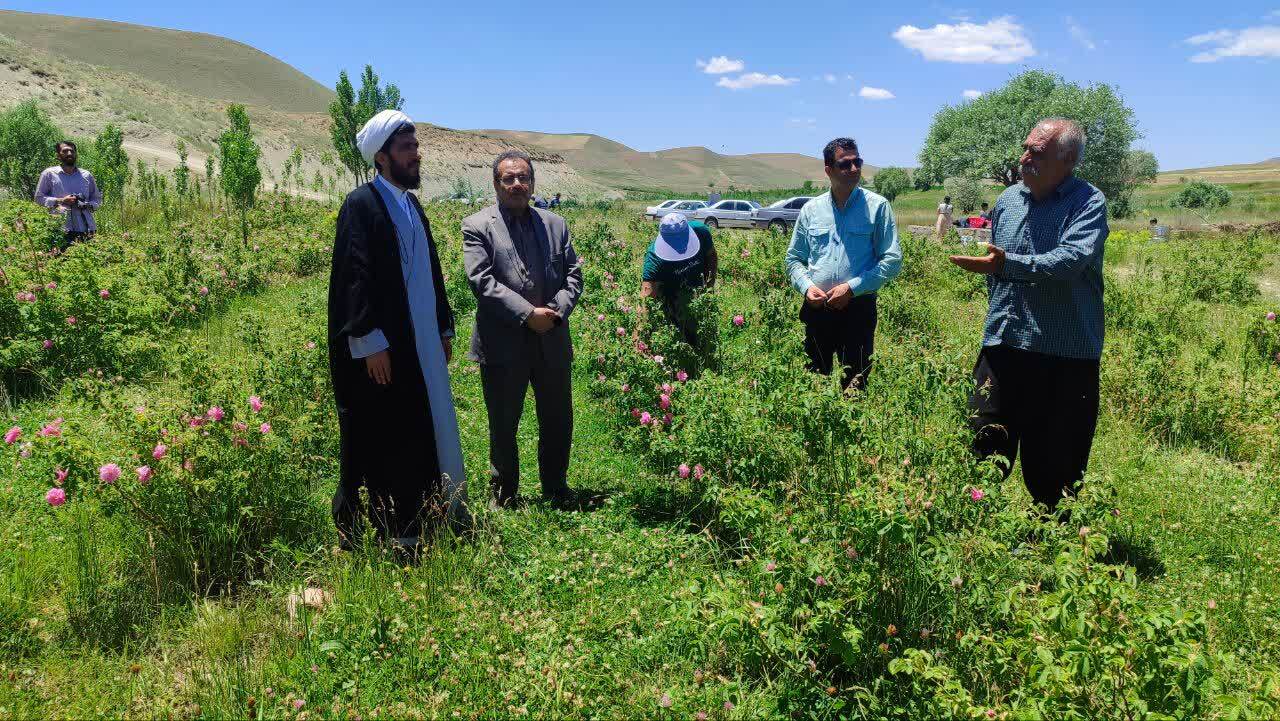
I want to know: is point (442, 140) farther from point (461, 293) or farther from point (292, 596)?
point (292, 596)

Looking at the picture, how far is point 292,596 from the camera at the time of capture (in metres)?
2.67

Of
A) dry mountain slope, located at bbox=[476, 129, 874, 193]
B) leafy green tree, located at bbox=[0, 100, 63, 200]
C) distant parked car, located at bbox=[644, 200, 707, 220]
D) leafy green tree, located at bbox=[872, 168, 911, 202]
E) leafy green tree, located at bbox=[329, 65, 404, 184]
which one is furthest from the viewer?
dry mountain slope, located at bbox=[476, 129, 874, 193]

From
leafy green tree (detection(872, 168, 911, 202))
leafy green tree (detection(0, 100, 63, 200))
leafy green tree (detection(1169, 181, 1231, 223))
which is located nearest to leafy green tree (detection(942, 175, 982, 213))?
leafy green tree (detection(1169, 181, 1231, 223))

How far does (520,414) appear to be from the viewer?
378cm

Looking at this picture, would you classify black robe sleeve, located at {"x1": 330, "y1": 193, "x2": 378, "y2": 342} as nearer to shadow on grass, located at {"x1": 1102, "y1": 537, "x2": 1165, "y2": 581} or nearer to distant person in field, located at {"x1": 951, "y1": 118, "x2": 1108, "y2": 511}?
distant person in field, located at {"x1": 951, "y1": 118, "x2": 1108, "y2": 511}

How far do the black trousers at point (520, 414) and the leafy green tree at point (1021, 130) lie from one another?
4380 centimetres

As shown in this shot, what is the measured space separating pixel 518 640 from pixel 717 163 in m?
164

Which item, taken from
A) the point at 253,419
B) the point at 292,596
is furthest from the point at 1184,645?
the point at 253,419

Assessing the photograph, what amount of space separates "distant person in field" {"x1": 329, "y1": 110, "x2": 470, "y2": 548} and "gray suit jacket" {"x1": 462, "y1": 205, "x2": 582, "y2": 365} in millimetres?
447

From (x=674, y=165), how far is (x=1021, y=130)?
352 feet

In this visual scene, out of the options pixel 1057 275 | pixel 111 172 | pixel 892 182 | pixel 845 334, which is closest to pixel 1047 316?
pixel 1057 275

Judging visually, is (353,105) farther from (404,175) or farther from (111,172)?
(404,175)

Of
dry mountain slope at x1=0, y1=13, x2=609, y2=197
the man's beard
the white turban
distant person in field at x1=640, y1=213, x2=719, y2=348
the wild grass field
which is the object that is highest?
dry mountain slope at x1=0, y1=13, x2=609, y2=197

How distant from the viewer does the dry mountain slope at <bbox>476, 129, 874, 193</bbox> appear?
131000 mm
